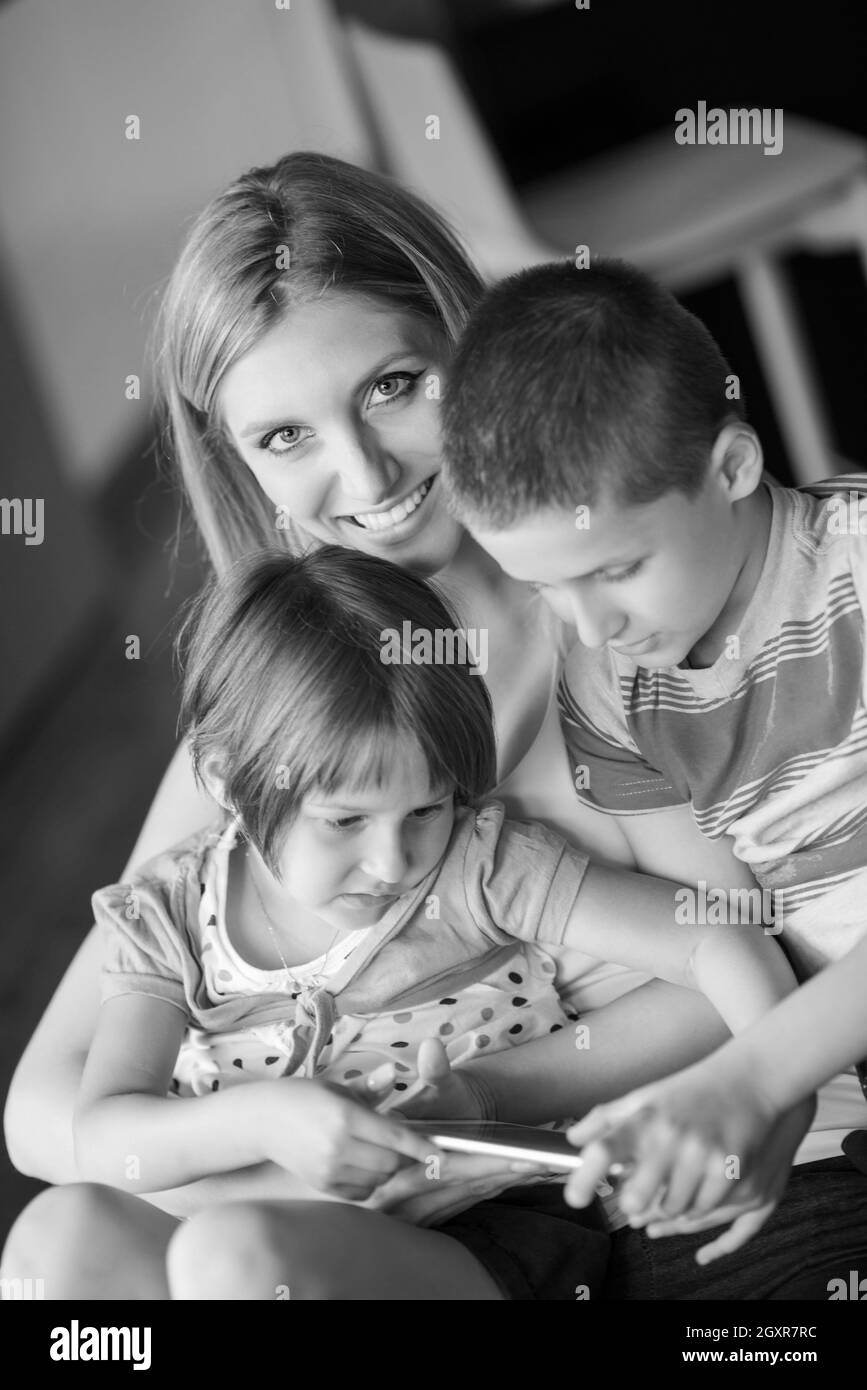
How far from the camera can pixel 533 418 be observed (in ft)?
2.61

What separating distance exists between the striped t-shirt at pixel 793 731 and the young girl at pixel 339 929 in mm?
54

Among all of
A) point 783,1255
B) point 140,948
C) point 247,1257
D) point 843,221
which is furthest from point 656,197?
Result: point 247,1257

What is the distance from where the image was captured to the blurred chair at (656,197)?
71.7 inches

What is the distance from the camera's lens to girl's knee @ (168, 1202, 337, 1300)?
73cm

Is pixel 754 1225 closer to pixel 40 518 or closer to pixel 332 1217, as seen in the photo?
pixel 332 1217

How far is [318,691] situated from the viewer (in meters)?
0.88

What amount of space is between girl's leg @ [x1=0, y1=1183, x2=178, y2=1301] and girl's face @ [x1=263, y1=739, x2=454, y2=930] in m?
0.20

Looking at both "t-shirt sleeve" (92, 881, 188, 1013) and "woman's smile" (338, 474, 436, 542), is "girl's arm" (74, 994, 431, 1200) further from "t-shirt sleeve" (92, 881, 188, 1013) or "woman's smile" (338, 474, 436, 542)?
"woman's smile" (338, 474, 436, 542)

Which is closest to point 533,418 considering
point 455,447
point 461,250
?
point 455,447

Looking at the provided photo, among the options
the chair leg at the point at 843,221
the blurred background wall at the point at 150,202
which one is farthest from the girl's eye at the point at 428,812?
the chair leg at the point at 843,221

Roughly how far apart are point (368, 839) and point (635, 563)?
0.22m

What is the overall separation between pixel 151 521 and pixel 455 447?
181 cm

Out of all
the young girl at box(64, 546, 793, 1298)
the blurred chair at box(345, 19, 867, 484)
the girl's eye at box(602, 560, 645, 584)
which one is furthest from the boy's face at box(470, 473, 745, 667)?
the blurred chair at box(345, 19, 867, 484)

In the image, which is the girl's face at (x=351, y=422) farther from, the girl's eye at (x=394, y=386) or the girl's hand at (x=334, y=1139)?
the girl's hand at (x=334, y=1139)
